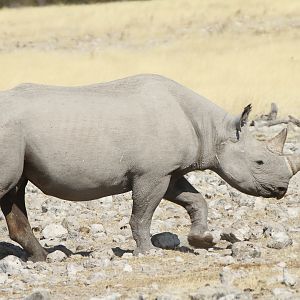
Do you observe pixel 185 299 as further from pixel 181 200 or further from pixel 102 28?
pixel 102 28

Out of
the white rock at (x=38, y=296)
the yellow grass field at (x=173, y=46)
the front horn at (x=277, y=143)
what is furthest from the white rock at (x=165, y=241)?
the yellow grass field at (x=173, y=46)

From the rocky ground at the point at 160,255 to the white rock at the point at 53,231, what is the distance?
0.04 ft

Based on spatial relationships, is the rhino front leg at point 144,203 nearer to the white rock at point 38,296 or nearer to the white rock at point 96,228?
the white rock at point 96,228

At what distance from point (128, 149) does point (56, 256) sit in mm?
1338

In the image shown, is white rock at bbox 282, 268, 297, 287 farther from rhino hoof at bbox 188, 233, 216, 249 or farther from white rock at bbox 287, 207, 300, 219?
white rock at bbox 287, 207, 300, 219

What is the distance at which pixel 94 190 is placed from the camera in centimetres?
1266

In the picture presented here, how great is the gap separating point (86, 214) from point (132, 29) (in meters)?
35.5

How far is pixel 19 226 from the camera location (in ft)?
41.9

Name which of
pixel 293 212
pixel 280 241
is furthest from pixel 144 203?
pixel 293 212

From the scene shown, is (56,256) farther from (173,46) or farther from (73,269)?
(173,46)

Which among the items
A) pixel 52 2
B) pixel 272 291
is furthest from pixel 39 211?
pixel 52 2

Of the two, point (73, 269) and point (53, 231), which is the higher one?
point (73, 269)

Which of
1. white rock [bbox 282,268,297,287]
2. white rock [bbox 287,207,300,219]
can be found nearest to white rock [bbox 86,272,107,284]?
white rock [bbox 282,268,297,287]

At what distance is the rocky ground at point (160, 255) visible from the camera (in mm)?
10398
